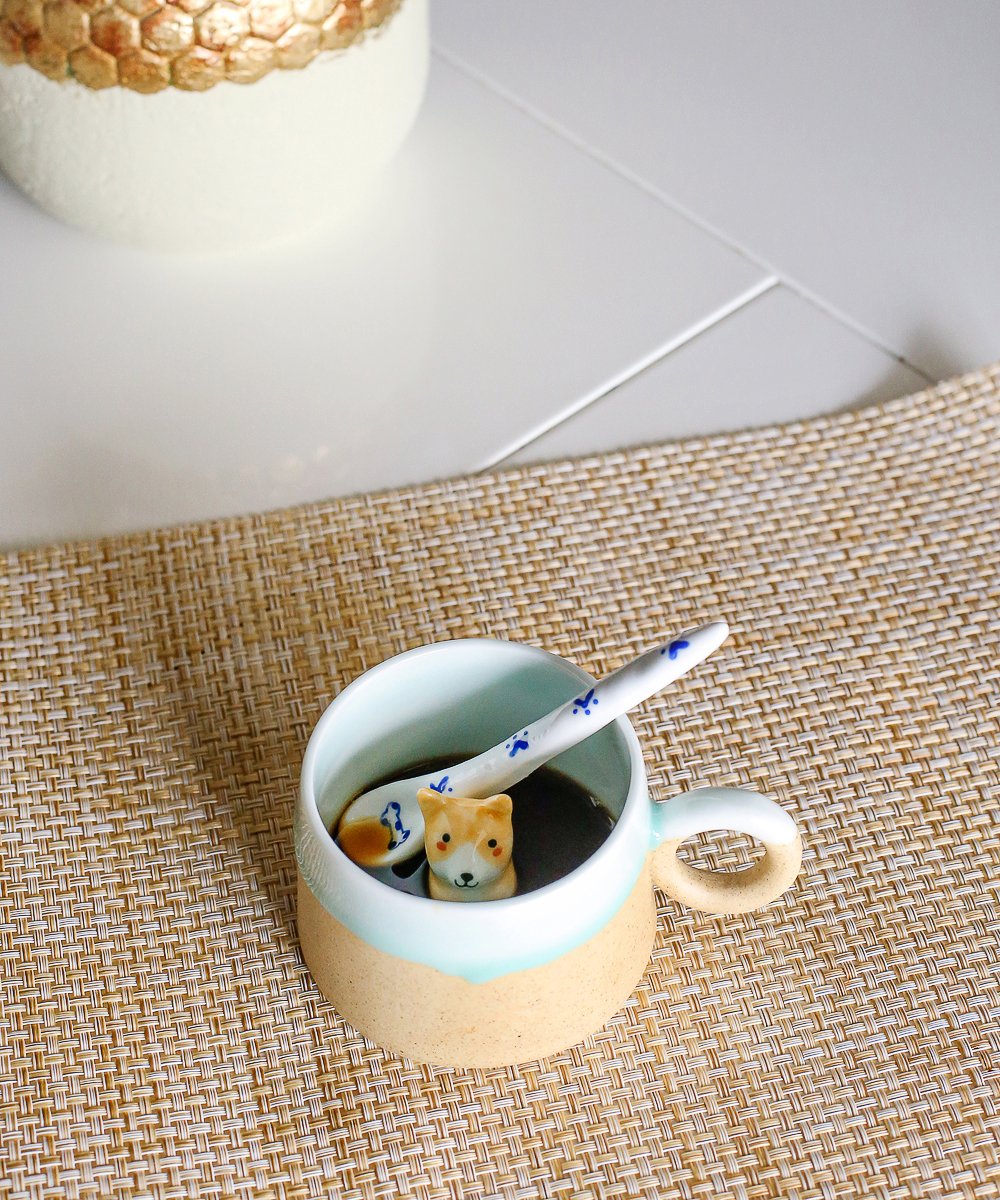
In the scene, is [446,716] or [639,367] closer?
[446,716]

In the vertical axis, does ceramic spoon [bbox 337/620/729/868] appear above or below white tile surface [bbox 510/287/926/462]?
above

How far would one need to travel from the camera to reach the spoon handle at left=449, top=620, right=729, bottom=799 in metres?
0.35

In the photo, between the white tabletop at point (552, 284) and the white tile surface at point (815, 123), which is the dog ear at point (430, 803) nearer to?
the white tabletop at point (552, 284)

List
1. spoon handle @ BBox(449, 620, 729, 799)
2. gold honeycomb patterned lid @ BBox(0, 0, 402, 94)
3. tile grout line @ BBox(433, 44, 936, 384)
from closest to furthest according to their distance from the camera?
spoon handle @ BBox(449, 620, 729, 799) < gold honeycomb patterned lid @ BBox(0, 0, 402, 94) < tile grout line @ BBox(433, 44, 936, 384)

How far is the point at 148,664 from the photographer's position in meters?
0.52

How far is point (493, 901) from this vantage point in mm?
373

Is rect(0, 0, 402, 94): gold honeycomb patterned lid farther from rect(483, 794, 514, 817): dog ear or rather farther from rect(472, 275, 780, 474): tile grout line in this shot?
rect(483, 794, 514, 817): dog ear

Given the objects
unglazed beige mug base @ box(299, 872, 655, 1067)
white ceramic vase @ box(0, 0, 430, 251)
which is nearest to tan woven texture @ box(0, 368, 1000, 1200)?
unglazed beige mug base @ box(299, 872, 655, 1067)

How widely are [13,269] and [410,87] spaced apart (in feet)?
0.71

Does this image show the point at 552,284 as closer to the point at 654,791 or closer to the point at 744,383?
the point at 744,383

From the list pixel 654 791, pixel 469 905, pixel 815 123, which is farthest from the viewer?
pixel 815 123

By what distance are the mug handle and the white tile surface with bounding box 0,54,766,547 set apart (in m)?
0.25

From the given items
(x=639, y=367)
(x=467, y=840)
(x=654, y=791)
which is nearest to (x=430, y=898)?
(x=467, y=840)

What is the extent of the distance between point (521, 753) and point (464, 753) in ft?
0.20
